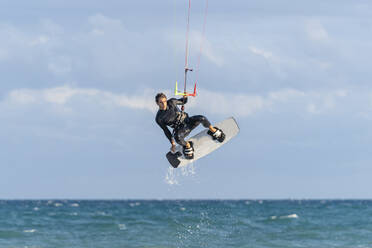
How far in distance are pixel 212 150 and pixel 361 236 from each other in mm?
16532

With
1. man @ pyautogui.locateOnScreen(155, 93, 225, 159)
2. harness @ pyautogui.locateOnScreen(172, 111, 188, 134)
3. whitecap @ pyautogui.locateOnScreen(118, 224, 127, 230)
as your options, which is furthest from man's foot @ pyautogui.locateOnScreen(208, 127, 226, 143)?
whitecap @ pyautogui.locateOnScreen(118, 224, 127, 230)

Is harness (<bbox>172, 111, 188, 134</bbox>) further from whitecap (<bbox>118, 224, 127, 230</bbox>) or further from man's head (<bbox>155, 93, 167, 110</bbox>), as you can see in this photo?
whitecap (<bbox>118, 224, 127, 230</bbox>)

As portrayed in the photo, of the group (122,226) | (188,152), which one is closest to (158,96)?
(188,152)

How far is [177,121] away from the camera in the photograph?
1315 centimetres

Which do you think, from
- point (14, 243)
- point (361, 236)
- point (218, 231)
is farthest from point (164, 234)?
point (361, 236)

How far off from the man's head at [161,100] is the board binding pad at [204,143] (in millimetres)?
2055

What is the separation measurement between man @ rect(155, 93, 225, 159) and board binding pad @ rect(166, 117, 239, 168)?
0.31m

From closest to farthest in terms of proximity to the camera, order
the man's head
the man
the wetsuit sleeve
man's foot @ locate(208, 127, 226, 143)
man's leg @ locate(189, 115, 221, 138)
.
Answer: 1. the man's head
2. the man
3. the wetsuit sleeve
4. man's leg @ locate(189, 115, 221, 138)
5. man's foot @ locate(208, 127, 226, 143)

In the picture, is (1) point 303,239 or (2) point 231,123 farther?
(1) point 303,239

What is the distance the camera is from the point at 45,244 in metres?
26.4

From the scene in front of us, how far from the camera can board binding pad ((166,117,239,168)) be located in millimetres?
14523

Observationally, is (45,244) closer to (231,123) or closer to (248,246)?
(248,246)

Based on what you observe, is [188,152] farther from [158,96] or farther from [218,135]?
[158,96]

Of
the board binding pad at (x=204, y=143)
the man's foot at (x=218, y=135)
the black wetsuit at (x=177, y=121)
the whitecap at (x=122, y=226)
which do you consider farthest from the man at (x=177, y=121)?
the whitecap at (x=122, y=226)
